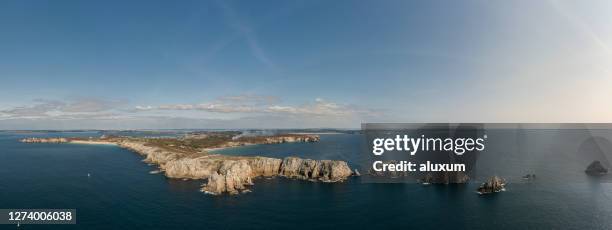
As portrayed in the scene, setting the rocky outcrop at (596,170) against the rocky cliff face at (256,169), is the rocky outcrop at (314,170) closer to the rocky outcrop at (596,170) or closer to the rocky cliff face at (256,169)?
the rocky cliff face at (256,169)

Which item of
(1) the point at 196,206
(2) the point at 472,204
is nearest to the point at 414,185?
(2) the point at 472,204

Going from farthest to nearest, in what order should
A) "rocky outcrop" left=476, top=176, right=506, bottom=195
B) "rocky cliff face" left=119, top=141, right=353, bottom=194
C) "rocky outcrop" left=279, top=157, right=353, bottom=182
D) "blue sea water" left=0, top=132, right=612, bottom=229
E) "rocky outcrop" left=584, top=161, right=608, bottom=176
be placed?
"rocky outcrop" left=584, top=161, right=608, bottom=176 → "rocky outcrop" left=279, top=157, right=353, bottom=182 → "rocky cliff face" left=119, top=141, right=353, bottom=194 → "rocky outcrop" left=476, top=176, right=506, bottom=195 → "blue sea water" left=0, top=132, right=612, bottom=229

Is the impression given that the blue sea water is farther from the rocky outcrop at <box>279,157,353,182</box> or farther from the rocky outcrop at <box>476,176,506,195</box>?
the rocky outcrop at <box>279,157,353,182</box>

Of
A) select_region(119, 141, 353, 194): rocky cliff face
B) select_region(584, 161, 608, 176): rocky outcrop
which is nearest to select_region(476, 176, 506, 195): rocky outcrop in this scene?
select_region(119, 141, 353, 194): rocky cliff face

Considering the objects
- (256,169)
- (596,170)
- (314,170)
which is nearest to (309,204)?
(314,170)

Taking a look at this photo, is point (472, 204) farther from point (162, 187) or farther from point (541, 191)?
point (162, 187)

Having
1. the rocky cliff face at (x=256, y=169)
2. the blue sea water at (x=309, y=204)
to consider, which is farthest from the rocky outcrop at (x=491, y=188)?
the rocky cliff face at (x=256, y=169)

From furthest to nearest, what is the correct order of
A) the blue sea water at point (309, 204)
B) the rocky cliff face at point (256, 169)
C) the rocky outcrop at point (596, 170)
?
the rocky outcrop at point (596, 170)
the rocky cliff face at point (256, 169)
the blue sea water at point (309, 204)

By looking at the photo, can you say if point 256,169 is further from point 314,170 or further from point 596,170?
point 596,170

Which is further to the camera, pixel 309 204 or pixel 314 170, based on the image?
pixel 314 170
